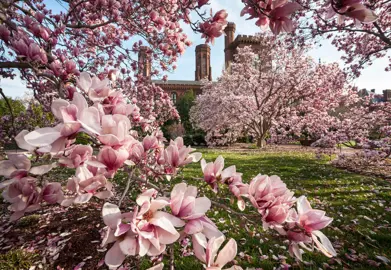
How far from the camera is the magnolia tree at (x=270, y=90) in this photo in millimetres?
14078

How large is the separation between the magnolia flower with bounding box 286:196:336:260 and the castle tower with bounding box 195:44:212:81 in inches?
2091

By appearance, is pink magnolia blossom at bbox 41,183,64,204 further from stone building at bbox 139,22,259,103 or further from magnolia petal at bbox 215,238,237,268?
stone building at bbox 139,22,259,103

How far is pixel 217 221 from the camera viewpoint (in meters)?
3.09

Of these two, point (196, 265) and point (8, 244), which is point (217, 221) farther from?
point (8, 244)

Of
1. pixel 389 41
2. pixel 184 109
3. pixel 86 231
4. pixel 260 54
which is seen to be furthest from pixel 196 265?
pixel 184 109

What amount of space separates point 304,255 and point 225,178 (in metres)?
1.94

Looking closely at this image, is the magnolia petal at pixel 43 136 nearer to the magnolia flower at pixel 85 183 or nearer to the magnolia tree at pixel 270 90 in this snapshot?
the magnolia flower at pixel 85 183

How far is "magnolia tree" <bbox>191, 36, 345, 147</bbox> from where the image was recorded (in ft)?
46.2

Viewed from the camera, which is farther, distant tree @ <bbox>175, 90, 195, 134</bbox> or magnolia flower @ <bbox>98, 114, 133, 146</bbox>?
distant tree @ <bbox>175, 90, 195, 134</bbox>

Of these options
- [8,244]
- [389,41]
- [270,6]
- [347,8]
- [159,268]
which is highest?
[389,41]

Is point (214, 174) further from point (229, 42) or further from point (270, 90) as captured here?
point (229, 42)

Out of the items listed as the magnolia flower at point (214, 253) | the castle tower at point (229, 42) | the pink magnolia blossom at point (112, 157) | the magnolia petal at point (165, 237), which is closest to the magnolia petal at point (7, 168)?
the pink magnolia blossom at point (112, 157)

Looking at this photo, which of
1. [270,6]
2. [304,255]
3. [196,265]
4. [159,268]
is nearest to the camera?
[159,268]

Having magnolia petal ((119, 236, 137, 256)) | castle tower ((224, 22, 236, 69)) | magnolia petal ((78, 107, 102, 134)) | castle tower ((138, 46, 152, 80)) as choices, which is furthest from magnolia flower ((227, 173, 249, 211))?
castle tower ((224, 22, 236, 69))
